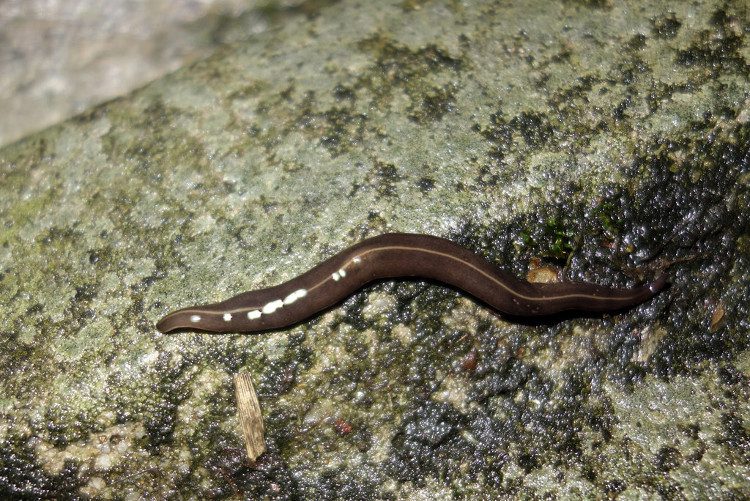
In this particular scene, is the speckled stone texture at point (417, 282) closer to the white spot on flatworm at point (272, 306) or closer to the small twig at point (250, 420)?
the small twig at point (250, 420)

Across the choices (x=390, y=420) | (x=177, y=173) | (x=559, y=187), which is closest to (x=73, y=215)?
(x=177, y=173)

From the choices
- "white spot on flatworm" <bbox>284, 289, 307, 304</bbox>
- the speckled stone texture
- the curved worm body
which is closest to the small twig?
the speckled stone texture

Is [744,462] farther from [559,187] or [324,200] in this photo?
[324,200]

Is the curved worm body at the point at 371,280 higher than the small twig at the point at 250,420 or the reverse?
higher

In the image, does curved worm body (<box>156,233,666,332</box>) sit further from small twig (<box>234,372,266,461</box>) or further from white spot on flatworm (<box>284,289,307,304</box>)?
small twig (<box>234,372,266,461</box>)

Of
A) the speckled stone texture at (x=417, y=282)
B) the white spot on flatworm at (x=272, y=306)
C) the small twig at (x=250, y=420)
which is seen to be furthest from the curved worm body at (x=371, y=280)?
the small twig at (x=250, y=420)

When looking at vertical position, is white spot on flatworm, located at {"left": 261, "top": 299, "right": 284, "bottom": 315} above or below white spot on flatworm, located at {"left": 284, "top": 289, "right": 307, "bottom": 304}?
below
